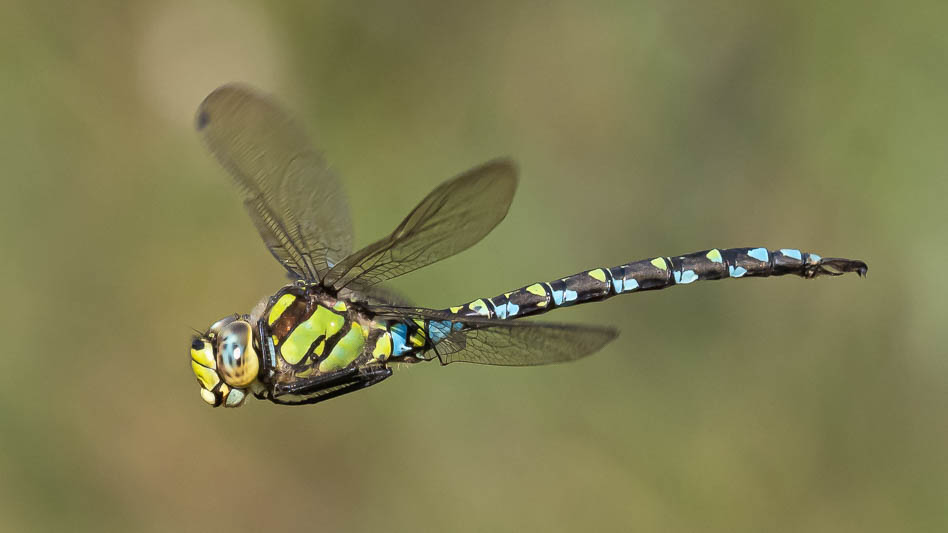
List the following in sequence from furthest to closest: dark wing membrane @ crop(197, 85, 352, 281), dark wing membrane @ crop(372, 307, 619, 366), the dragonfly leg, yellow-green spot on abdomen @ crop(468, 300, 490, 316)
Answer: yellow-green spot on abdomen @ crop(468, 300, 490, 316)
dark wing membrane @ crop(197, 85, 352, 281)
the dragonfly leg
dark wing membrane @ crop(372, 307, 619, 366)

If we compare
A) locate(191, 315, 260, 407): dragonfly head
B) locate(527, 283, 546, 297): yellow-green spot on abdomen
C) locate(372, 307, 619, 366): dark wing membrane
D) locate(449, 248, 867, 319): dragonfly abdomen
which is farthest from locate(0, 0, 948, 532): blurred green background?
locate(191, 315, 260, 407): dragonfly head

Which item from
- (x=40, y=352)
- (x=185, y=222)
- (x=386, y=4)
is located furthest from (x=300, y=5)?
(x=40, y=352)

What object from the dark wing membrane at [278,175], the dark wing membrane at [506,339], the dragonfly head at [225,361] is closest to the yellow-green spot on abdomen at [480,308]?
the dark wing membrane at [506,339]

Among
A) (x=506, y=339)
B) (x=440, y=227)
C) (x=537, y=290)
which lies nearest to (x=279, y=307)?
(x=440, y=227)

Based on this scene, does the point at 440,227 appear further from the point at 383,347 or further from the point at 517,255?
the point at 517,255

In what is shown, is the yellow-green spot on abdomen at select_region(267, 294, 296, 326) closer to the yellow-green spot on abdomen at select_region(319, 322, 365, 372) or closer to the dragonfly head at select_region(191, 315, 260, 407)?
the dragonfly head at select_region(191, 315, 260, 407)

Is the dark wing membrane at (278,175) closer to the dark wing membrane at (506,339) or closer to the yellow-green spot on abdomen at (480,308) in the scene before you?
Answer: the dark wing membrane at (506,339)

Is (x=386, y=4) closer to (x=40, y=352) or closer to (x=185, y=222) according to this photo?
(x=185, y=222)
